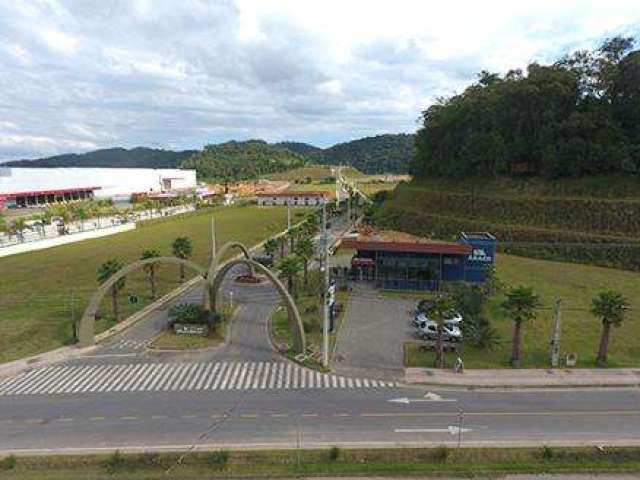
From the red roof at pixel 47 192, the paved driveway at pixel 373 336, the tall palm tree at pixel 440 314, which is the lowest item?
the paved driveway at pixel 373 336

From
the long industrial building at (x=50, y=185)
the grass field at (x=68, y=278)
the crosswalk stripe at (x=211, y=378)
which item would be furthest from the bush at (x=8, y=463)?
the long industrial building at (x=50, y=185)

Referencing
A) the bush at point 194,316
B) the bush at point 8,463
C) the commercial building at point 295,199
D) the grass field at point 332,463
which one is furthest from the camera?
the commercial building at point 295,199

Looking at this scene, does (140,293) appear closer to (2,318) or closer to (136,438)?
(2,318)

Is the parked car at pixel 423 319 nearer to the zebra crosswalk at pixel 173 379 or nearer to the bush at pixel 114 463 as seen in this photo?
the zebra crosswalk at pixel 173 379

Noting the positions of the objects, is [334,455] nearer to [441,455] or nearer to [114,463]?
[441,455]

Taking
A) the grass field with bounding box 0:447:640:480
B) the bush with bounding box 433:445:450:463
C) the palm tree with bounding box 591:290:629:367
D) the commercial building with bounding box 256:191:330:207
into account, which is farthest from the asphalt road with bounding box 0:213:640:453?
the commercial building with bounding box 256:191:330:207

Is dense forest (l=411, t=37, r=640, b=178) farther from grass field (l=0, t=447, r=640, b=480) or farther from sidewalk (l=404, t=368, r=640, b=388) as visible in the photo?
grass field (l=0, t=447, r=640, b=480)

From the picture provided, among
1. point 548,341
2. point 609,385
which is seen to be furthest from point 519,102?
point 609,385
